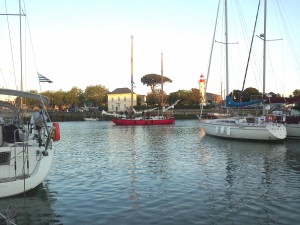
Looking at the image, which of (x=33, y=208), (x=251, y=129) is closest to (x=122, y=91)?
(x=251, y=129)

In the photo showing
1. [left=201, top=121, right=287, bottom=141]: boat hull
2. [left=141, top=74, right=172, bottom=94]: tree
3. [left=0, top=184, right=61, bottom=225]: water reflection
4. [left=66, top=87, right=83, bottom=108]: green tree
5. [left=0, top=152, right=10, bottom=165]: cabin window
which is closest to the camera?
[left=0, top=184, right=61, bottom=225]: water reflection

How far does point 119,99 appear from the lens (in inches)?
5615

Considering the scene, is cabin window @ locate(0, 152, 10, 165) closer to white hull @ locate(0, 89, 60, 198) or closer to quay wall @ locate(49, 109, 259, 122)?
white hull @ locate(0, 89, 60, 198)

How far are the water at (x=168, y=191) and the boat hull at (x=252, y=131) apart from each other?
7380mm

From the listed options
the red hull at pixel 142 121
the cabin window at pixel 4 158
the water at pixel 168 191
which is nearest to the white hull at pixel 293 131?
the water at pixel 168 191

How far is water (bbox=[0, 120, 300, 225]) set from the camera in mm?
10430

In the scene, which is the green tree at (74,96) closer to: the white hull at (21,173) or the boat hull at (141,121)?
the boat hull at (141,121)

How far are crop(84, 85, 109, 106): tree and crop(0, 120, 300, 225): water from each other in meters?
130

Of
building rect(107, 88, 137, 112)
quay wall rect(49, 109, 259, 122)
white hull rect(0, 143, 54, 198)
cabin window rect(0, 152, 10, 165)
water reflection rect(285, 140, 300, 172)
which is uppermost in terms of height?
building rect(107, 88, 137, 112)

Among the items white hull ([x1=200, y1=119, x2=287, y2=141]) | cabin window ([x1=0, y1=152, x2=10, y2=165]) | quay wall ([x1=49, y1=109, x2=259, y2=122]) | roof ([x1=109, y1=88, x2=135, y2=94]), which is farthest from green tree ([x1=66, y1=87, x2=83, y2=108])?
cabin window ([x1=0, y1=152, x2=10, y2=165])

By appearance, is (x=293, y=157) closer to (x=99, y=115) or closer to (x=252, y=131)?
(x=252, y=131)

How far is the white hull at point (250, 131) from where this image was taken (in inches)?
1189

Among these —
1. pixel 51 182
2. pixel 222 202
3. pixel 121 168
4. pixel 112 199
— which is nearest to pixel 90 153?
pixel 121 168

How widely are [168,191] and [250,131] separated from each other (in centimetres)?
2004
